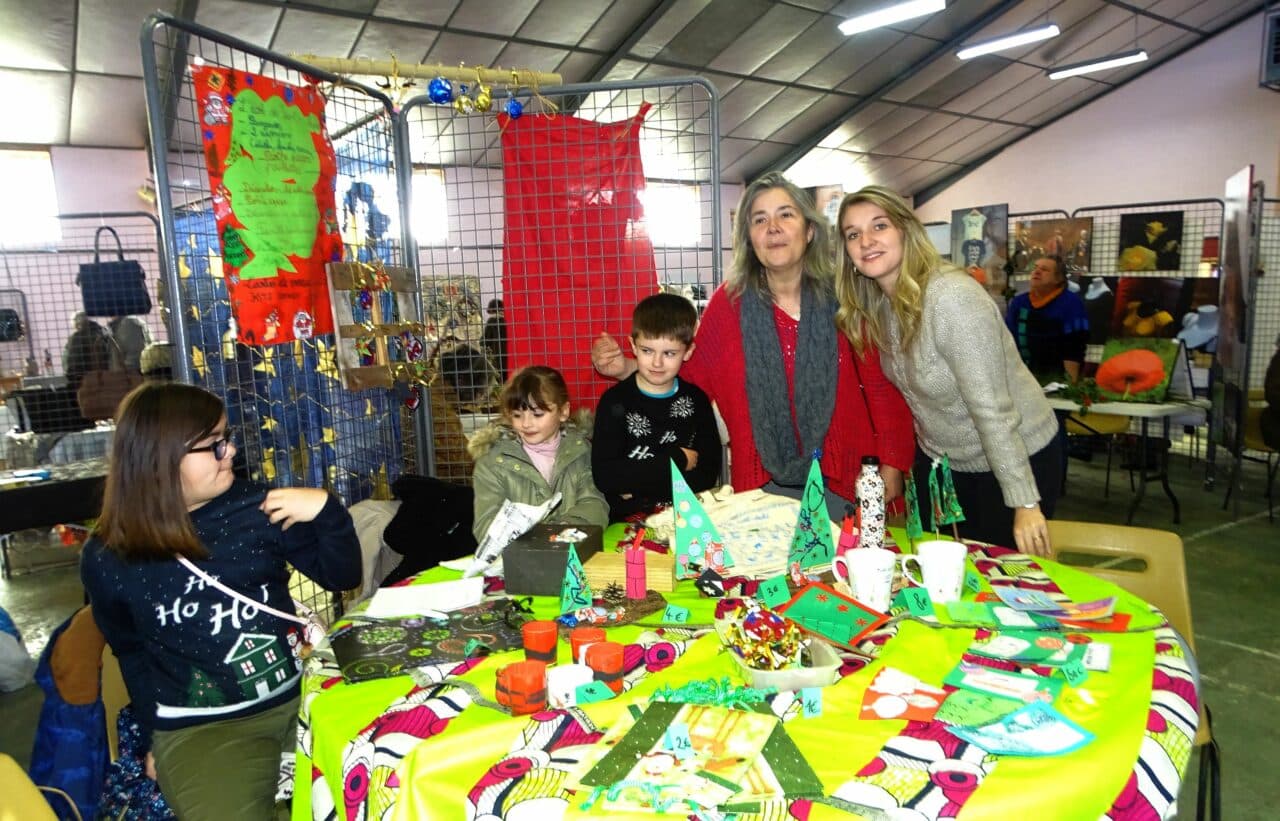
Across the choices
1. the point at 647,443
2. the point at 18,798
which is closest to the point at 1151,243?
the point at 647,443

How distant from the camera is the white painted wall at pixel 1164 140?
971cm

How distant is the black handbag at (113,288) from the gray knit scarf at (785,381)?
4379 millimetres

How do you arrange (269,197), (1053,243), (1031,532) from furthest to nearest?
(1053,243) < (269,197) < (1031,532)

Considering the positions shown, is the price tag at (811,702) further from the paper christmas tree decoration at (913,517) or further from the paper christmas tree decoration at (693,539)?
A: the paper christmas tree decoration at (913,517)

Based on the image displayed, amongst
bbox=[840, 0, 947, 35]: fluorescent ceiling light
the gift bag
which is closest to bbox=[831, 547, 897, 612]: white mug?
the gift bag

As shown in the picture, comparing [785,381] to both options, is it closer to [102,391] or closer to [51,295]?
[102,391]

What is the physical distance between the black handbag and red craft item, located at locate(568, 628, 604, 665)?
487 centimetres

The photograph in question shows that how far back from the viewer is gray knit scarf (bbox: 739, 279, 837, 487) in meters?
2.28

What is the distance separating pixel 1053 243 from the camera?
847cm

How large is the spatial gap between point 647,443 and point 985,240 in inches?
321

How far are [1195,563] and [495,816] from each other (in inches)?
185

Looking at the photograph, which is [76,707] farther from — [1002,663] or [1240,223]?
[1240,223]

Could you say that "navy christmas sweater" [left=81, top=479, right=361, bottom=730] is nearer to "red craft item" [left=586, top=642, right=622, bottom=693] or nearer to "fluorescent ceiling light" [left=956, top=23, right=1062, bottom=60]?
"red craft item" [left=586, top=642, right=622, bottom=693]

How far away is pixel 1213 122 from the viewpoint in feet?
33.0
